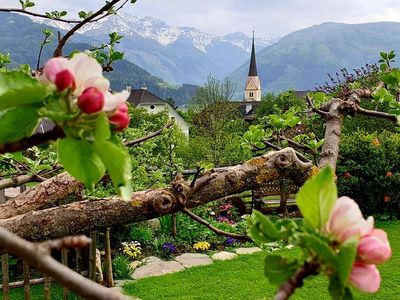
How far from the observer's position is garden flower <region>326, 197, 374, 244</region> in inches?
21.9

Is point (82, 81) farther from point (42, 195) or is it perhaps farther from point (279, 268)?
point (42, 195)

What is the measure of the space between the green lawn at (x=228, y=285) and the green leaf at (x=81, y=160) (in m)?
6.90

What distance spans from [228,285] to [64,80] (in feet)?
25.3

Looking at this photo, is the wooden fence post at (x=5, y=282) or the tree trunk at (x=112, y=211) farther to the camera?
the wooden fence post at (x=5, y=282)

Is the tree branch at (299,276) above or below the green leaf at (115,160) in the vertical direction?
below

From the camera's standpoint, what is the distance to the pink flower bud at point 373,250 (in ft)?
1.79

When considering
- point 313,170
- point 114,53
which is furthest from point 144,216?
point 114,53

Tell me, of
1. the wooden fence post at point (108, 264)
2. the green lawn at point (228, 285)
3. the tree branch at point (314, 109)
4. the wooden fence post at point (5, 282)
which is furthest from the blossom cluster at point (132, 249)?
the tree branch at point (314, 109)

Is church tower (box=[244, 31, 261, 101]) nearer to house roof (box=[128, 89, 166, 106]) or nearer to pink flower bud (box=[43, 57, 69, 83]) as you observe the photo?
house roof (box=[128, 89, 166, 106])

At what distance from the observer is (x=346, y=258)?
51 cm

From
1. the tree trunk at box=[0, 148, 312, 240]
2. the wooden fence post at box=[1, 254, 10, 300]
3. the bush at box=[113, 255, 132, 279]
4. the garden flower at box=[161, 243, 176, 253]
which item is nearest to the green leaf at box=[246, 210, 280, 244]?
the tree trunk at box=[0, 148, 312, 240]

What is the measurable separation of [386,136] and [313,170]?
1138 cm

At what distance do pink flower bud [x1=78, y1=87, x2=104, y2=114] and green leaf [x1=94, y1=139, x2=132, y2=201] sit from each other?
1.5 inches

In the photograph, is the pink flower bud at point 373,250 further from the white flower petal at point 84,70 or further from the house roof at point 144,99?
the house roof at point 144,99
